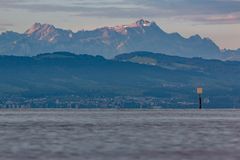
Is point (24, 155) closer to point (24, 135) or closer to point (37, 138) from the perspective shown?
point (37, 138)

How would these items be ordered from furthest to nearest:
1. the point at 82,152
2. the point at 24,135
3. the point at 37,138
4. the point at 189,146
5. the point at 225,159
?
the point at 24,135 → the point at 37,138 → the point at 189,146 → the point at 82,152 → the point at 225,159

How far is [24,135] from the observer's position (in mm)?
97250

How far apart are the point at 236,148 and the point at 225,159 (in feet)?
34.6

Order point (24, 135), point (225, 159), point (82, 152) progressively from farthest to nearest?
point (24, 135) < point (82, 152) < point (225, 159)

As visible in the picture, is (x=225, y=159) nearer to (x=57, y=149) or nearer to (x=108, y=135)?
(x=57, y=149)

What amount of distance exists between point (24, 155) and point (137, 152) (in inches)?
412

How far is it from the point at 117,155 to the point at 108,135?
1121 inches

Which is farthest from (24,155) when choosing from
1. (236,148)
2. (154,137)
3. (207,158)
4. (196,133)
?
(196,133)

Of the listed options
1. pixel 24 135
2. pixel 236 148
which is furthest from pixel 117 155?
pixel 24 135

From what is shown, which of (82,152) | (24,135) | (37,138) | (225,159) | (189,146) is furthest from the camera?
(24,135)

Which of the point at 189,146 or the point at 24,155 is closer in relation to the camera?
the point at 24,155

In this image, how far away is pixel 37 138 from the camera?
91.2m

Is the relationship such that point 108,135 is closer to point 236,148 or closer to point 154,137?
point 154,137

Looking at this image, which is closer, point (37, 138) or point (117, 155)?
point (117, 155)
